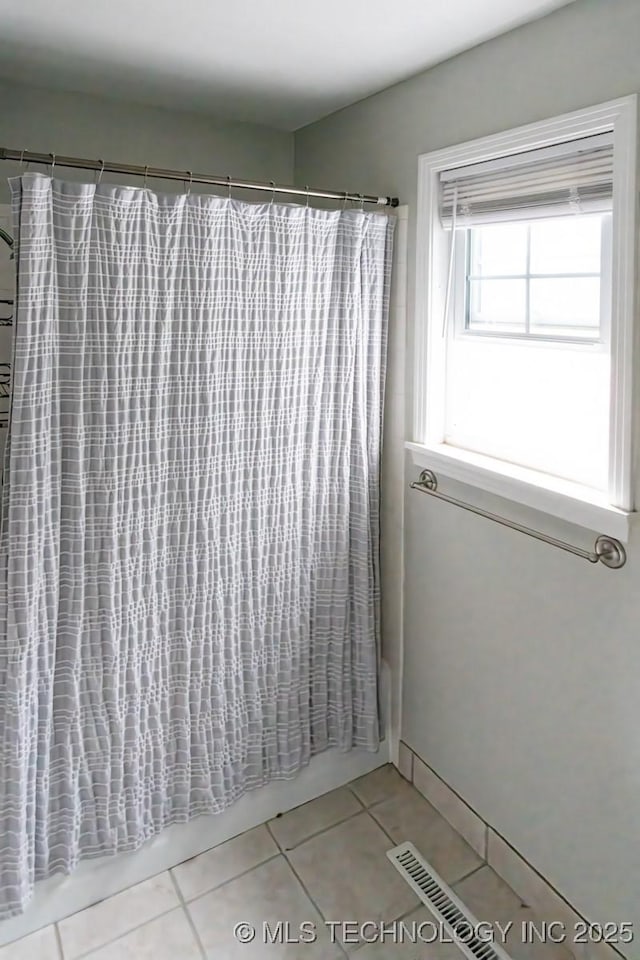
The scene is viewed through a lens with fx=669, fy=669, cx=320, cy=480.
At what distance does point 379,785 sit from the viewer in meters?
2.33

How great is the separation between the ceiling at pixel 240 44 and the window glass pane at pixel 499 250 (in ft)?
1.57

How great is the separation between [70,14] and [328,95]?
87 cm

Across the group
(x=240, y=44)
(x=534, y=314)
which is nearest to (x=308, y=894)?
(x=534, y=314)

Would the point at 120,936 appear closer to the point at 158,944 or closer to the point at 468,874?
the point at 158,944

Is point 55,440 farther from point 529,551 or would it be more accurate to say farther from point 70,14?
point 529,551

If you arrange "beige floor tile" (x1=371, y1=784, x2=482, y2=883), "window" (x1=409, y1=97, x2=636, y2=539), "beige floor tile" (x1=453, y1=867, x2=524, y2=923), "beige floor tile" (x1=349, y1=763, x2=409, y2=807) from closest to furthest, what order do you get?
"window" (x1=409, y1=97, x2=636, y2=539), "beige floor tile" (x1=453, y1=867, x2=524, y2=923), "beige floor tile" (x1=371, y1=784, x2=482, y2=883), "beige floor tile" (x1=349, y1=763, x2=409, y2=807)

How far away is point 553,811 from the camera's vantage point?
1.78 meters

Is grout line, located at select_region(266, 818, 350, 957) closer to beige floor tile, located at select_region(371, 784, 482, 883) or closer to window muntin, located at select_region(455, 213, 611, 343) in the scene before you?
beige floor tile, located at select_region(371, 784, 482, 883)

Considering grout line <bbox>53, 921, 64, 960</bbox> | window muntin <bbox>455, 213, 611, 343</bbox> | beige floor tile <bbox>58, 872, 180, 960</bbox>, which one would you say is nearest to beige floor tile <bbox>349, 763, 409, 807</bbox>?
beige floor tile <bbox>58, 872, 180, 960</bbox>

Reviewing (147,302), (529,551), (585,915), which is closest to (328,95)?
(147,302)

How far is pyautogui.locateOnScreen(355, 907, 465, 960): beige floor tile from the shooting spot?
67.8 inches

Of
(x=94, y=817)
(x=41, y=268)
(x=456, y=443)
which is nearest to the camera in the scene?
(x=41, y=268)

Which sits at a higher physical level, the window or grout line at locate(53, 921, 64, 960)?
the window

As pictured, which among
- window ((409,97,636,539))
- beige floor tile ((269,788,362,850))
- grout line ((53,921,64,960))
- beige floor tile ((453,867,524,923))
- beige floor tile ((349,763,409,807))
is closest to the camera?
window ((409,97,636,539))
